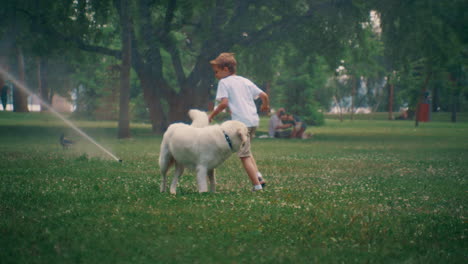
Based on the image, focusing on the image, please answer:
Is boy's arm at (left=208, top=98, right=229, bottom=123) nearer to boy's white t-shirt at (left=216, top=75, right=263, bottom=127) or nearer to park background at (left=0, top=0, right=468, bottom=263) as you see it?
boy's white t-shirt at (left=216, top=75, right=263, bottom=127)

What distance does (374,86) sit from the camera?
105 m

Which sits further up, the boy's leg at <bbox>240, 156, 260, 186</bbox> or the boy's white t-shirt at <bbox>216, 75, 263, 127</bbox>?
the boy's white t-shirt at <bbox>216, 75, 263, 127</bbox>

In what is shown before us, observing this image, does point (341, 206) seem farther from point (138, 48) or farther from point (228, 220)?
point (138, 48)

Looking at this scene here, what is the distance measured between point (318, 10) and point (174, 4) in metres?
7.07

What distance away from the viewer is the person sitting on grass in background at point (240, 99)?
9.67 meters

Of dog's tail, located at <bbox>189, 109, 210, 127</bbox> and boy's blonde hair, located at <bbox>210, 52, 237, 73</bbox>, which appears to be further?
boy's blonde hair, located at <bbox>210, 52, 237, 73</bbox>

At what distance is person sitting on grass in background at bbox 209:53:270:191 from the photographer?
9.67m

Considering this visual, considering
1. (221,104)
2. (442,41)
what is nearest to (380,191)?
(221,104)

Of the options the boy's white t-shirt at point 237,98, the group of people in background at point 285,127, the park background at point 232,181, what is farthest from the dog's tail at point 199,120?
the group of people in background at point 285,127

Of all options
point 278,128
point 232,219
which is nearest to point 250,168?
point 232,219

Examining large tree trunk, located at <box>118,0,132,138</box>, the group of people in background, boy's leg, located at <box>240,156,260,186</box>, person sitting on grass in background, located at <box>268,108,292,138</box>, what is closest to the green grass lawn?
boy's leg, located at <box>240,156,260,186</box>

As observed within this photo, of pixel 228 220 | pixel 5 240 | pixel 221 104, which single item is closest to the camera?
pixel 5 240

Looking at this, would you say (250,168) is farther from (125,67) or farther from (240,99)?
(125,67)

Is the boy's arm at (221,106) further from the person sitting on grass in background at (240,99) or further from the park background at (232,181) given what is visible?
the park background at (232,181)
